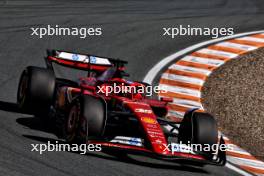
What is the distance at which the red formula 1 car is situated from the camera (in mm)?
10922

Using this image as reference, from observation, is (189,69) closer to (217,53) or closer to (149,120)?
(217,53)

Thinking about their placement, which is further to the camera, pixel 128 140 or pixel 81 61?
pixel 81 61

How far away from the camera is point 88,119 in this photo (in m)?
10.9

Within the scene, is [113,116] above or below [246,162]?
above

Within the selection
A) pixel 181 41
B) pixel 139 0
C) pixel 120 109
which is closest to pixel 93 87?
pixel 120 109

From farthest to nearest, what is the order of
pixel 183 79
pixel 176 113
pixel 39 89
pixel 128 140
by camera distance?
pixel 183 79, pixel 176 113, pixel 39 89, pixel 128 140

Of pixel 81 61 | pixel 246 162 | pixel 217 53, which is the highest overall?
pixel 217 53

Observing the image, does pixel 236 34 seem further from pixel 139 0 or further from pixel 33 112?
pixel 33 112
